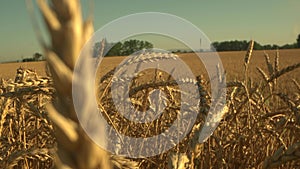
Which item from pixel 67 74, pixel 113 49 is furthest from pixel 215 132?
pixel 113 49

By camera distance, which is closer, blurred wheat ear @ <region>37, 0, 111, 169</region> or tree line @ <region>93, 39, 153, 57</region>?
blurred wheat ear @ <region>37, 0, 111, 169</region>

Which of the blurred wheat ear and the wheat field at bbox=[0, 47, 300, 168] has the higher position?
the blurred wheat ear

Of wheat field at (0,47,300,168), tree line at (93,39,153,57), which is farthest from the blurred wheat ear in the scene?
wheat field at (0,47,300,168)

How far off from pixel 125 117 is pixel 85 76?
5.55 ft

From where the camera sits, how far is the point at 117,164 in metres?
0.73

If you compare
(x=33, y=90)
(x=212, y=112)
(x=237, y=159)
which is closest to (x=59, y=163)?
(x=212, y=112)

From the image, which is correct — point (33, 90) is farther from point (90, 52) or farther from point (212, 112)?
point (90, 52)

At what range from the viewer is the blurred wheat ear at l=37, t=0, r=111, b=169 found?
35cm

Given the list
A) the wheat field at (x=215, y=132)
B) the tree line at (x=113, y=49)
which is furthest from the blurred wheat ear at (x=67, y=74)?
the wheat field at (x=215, y=132)

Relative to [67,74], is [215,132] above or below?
below

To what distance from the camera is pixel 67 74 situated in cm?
36

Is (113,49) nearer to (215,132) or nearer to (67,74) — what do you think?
(215,132)

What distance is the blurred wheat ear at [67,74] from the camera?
35 cm

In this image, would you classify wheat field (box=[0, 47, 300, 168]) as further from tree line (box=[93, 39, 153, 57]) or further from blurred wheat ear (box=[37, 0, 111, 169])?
blurred wheat ear (box=[37, 0, 111, 169])
